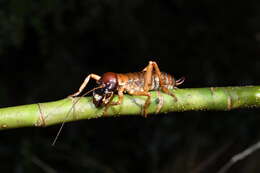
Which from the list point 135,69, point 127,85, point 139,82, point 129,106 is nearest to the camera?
point 129,106

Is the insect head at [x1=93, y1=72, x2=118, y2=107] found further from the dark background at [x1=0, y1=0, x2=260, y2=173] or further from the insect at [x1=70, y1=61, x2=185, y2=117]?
the dark background at [x1=0, y1=0, x2=260, y2=173]

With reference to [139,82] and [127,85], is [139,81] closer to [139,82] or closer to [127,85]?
[139,82]

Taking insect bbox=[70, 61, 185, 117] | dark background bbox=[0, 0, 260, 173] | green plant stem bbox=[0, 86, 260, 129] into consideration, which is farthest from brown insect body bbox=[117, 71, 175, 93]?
dark background bbox=[0, 0, 260, 173]

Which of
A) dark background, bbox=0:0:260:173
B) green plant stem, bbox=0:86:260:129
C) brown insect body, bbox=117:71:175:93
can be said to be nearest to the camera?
green plant stem, bbox=0:86:260:129

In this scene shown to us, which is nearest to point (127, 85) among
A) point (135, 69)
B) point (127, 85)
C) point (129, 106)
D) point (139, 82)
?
point (127, 85)

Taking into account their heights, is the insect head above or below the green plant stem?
above

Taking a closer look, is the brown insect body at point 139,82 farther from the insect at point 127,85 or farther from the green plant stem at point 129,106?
the green plant stem at point 129,106
